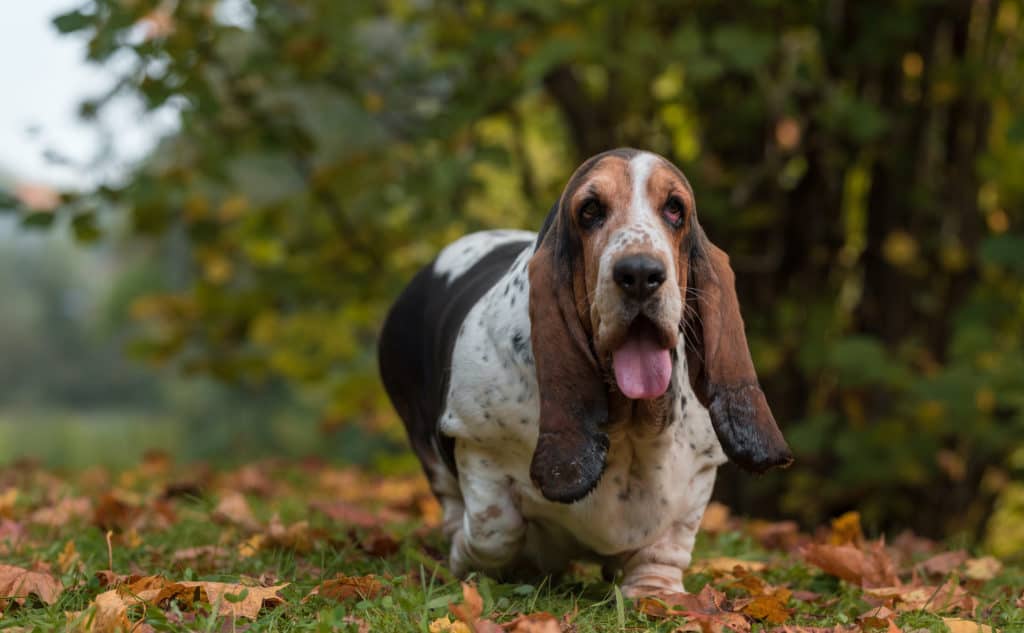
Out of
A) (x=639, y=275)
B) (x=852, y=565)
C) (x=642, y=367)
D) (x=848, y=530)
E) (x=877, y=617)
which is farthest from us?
(x=848, y=530)

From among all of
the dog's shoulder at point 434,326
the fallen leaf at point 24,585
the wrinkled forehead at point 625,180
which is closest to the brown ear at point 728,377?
the wrinkled forehead at point 625,180

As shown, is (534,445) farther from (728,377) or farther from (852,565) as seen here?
(852,565)

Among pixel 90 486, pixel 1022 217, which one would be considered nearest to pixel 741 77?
pixel 1022 217

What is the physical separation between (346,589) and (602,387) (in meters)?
0.81

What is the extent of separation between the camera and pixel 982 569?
3906 mm

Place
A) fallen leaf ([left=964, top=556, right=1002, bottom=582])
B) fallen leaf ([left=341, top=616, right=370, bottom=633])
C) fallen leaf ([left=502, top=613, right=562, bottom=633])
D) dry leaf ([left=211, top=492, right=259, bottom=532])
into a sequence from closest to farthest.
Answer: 1. fallen leaf ([left=502, top=613, right=562, bottom=633])
2. fallen leaf ([left=341, top=616, right=370, bottom=633])
3. fallen leaf ([left=964, top=556, right=1002, bottom=582])
4. dry leaf ([left=211, top=492, right=259, bottom=532])

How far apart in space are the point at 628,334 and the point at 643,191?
14.1 inches

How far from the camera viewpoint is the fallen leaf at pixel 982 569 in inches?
151

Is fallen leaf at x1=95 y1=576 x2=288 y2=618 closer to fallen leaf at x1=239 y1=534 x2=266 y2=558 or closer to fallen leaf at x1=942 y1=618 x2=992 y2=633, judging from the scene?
fallen leaf at x1=239 y1=534 x2=266 y2=558

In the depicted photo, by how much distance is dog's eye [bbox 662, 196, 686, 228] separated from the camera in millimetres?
2857

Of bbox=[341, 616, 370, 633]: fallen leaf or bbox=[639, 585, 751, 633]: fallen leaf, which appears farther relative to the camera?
bbox=[639, 585, 751, 633]: fallen leaf

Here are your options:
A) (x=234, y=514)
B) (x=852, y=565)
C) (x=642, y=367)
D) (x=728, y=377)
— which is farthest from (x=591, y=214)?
(x=234, y=514)

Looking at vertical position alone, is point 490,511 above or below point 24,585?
above

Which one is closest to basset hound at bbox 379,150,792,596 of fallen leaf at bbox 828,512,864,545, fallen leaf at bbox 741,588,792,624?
fallen leaf at bbox 741,588,792,624
